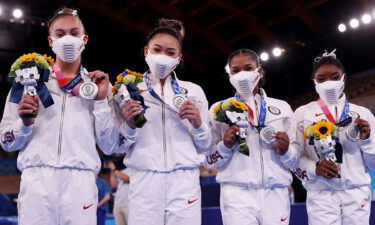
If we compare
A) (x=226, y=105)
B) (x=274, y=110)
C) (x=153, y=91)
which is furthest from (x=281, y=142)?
(x=153, y=91)

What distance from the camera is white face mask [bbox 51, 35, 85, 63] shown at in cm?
351

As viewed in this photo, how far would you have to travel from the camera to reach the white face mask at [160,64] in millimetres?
3828

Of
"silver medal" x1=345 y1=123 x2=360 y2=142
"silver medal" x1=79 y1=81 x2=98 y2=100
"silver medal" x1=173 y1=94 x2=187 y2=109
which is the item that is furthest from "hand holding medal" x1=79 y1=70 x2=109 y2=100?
"silver medal" x1=345 y1=123 x2=360 y2=142

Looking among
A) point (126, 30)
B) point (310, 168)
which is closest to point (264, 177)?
point (310, 168)

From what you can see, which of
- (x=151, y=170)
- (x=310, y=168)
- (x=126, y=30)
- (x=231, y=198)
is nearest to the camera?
(x=151, y=170)

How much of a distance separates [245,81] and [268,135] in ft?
1.71

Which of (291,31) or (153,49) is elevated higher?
(291,31)

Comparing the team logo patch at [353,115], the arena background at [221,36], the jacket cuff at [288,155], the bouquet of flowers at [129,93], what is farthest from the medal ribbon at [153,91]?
the arena background at [221,36]

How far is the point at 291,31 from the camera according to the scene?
17.1 metres

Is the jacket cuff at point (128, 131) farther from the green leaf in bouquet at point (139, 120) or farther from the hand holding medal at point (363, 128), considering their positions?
the hand holding medal at point (363, 128)

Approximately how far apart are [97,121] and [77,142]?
212 mm

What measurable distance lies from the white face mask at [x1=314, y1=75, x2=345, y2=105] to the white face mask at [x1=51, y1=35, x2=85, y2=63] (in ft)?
7.46

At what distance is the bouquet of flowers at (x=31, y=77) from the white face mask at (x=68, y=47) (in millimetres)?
145

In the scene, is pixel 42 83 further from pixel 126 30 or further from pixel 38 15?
pixel 126 30
